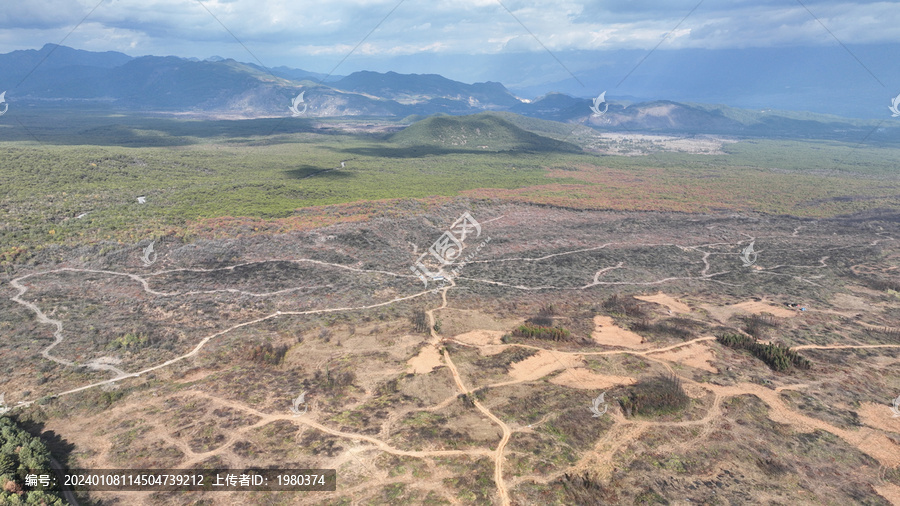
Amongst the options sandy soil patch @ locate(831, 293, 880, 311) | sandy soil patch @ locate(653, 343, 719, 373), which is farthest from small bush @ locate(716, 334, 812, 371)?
sandy soil patch @ locate(831, 293, 880, 311)

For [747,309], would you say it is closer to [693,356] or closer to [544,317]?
[693,356]

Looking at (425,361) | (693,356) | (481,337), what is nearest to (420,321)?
(481,337)

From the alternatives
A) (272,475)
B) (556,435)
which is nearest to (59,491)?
(272,475)

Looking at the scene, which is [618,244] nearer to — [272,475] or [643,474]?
[643,474]

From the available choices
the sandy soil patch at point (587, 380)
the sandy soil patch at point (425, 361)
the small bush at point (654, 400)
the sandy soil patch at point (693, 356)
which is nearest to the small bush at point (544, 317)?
the sandy soil patch at point (587, 380)

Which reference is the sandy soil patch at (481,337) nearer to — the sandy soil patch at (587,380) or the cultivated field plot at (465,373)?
the cultivated field plot at (465,373)

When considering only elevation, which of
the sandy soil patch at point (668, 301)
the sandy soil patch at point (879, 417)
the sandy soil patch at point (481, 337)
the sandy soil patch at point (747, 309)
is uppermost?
the sandy soil patch at point (879, 417)
